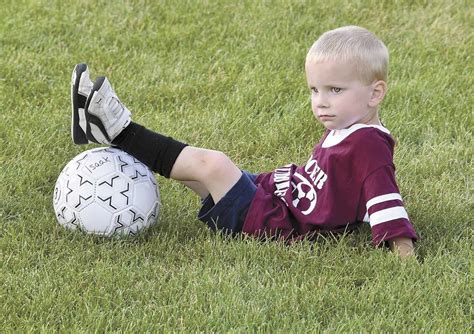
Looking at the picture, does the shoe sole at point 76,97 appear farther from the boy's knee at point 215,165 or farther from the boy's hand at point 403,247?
the boy's hand at point 403,247

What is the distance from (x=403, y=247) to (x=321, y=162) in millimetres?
521

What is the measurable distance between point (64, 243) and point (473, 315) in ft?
5.69

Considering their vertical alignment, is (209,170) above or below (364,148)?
below

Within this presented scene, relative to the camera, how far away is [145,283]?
3561 millimetres

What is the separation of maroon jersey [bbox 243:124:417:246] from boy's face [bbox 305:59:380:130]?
2.6 inches

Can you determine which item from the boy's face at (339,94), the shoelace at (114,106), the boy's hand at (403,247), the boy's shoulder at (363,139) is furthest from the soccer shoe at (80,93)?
the boy's hand at (403,247)

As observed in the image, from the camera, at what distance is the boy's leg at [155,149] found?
400 cm

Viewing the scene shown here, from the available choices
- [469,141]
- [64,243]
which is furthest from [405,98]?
[64,243]

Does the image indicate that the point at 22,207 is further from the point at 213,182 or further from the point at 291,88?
the point at 291,88

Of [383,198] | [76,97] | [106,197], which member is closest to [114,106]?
[76,97]

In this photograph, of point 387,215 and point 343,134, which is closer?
point 387,215

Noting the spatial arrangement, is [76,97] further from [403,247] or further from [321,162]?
[403,247]

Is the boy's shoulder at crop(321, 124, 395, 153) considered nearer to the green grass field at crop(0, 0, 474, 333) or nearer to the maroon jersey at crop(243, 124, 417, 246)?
the maroon jersey at crop(243, 124, 417, 246)

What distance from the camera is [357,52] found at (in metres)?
3.85
